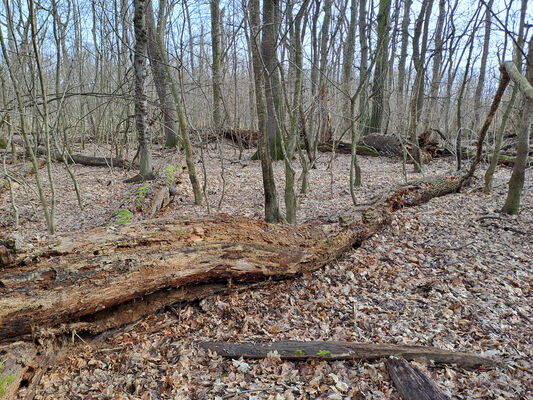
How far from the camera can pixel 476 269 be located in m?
4.10

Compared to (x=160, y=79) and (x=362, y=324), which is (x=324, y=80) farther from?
(x=362, y=324)

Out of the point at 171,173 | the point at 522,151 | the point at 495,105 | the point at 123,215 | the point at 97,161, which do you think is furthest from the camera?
the point at 97,161

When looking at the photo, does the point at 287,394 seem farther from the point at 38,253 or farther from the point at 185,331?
the point at 38,253

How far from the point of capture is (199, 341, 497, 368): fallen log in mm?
2717

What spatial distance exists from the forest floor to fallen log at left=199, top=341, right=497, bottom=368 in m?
0.07

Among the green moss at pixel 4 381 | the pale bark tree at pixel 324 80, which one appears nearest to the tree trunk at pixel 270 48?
the pale bark tree at pixel 324 80

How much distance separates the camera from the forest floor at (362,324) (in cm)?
256

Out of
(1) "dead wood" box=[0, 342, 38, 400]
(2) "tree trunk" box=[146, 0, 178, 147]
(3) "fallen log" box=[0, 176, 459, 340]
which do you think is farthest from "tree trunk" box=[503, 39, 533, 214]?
(1) "dead wood" box=[0, 342, 38, 400]

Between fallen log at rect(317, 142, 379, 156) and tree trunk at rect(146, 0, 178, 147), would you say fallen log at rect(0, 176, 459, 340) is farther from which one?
fallen log at rect(317, 142, 379, 156)

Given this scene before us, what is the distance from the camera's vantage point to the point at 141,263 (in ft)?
10.5

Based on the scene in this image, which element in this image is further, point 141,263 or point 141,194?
point 141,194

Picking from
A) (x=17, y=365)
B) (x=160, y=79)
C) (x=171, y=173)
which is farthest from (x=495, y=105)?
(x=171, y=173)

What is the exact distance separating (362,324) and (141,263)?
92.0 inches

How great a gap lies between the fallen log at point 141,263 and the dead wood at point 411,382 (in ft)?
5.32
